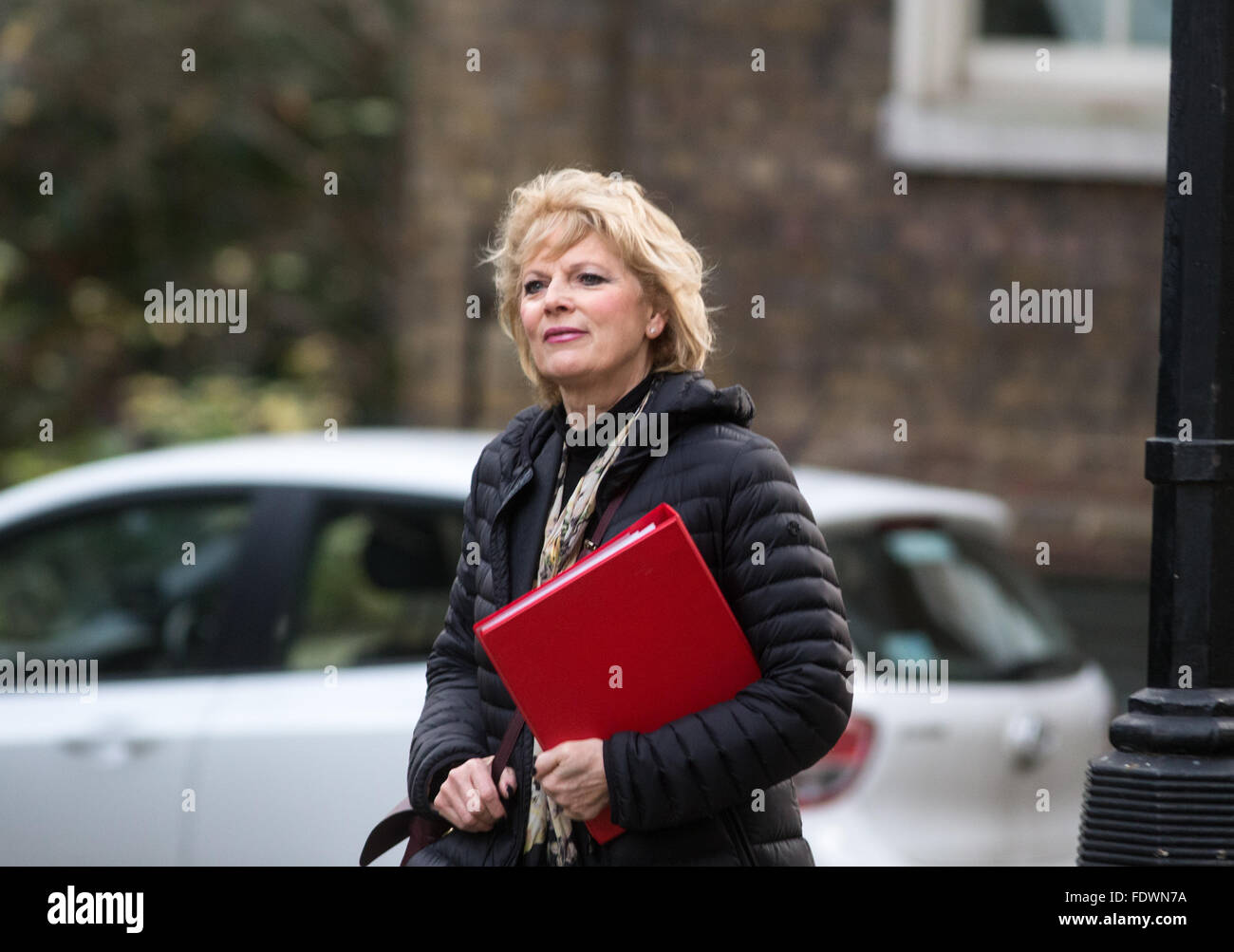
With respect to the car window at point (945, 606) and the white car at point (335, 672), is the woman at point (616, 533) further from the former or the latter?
the car window at point (945, 606)

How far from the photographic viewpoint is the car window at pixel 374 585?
4922 millimetres

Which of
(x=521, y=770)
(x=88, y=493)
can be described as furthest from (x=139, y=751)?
(x=521, y=770)

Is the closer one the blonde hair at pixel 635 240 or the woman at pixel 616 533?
the woman at pixel 616 533

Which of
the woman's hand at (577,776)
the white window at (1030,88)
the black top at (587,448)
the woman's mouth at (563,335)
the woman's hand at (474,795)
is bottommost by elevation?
the woman's hand at (474,795)

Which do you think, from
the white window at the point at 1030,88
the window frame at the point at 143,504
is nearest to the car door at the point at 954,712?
the window frame at the point at 143,504

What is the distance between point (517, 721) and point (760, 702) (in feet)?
1.35

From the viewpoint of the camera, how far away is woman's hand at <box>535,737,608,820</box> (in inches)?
101

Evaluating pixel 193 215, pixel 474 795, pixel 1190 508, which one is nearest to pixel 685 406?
pixel 474 795

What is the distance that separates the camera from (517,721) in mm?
2750

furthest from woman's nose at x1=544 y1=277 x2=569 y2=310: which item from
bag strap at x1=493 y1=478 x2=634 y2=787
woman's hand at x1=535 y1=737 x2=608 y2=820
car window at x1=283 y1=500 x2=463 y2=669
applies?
car window at x1=283 y1=500 x2=463 y2=669

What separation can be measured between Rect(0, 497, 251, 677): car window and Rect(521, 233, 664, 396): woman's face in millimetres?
2458

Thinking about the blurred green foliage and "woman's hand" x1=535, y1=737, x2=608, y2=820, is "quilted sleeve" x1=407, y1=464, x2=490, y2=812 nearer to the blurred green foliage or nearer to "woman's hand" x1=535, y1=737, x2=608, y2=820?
"woman's hand" x1=535, y1=737, x2=608, y2=820

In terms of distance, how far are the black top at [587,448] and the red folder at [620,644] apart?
22cm
